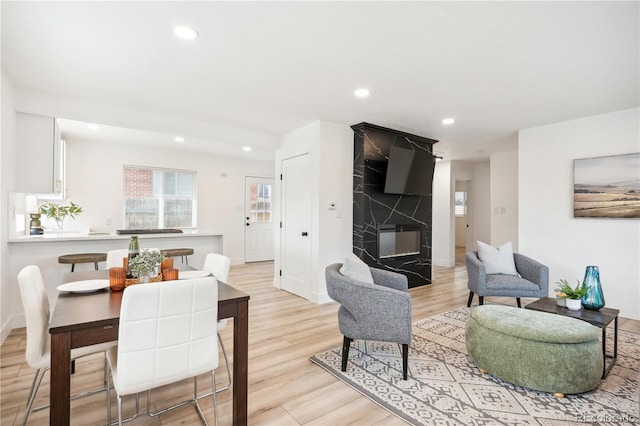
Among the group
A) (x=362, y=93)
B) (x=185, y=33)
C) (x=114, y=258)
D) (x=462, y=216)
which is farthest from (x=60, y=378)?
(x=462, y=216)

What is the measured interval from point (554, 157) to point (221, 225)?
6124mm

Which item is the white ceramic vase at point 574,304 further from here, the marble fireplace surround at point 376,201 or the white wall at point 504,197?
the white wall at point 504,197

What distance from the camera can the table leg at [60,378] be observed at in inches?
52.9

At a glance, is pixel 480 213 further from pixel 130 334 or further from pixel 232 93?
pixel 130 334

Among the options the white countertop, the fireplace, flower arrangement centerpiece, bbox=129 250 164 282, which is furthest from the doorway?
flower arrangement centerpiece, bbox=129 250 164 282

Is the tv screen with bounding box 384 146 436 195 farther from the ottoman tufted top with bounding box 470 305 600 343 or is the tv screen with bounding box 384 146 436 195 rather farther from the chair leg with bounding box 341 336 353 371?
the chair leg with bounding box 341 336 353 371

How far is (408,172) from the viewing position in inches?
192

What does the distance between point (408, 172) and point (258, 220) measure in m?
4.10

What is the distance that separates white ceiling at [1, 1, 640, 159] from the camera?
1.96 meters

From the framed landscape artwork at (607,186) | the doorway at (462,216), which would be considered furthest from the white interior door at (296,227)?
the doorway at (462,216)

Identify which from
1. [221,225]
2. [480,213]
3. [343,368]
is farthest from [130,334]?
[480,213]

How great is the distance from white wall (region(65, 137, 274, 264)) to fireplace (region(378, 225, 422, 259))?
3.78 metres

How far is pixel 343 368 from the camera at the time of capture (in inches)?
96.3

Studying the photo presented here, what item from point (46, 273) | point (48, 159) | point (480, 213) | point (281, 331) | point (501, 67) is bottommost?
point (281, 331)
